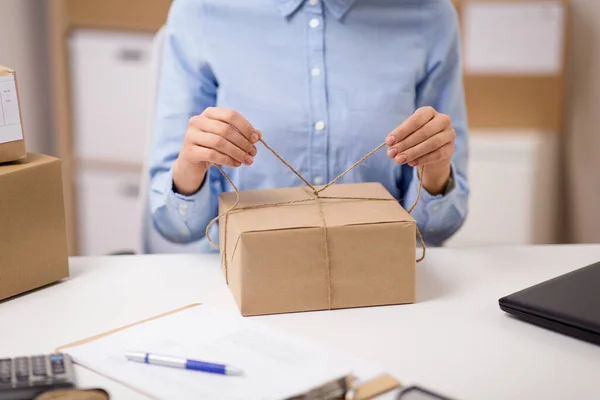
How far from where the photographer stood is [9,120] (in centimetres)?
103

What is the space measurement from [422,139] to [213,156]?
284 millimetres

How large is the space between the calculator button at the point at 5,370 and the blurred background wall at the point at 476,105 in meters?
1.78

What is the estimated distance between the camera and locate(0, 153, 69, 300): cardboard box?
101 cm

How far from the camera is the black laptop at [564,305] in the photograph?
35.6 inches

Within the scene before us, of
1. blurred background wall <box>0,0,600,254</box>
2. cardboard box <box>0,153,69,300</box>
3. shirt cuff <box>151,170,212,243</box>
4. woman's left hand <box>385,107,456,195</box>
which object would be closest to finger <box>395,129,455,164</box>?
woman's left hand <box>385,107,456,195</box>

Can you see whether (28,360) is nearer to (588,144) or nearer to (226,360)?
(226,360)

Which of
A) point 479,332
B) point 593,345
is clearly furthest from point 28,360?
point 593,345

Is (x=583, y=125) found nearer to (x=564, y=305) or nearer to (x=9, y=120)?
(x=564, y=305)

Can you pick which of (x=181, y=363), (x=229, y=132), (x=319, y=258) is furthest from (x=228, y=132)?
(x=181, y=363)

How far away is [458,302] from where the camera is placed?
1.02 metres

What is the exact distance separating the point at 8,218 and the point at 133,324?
22cm

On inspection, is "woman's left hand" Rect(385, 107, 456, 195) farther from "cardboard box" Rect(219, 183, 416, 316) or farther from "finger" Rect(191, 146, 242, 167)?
"finger" Rect(191, 146, 242, 167)

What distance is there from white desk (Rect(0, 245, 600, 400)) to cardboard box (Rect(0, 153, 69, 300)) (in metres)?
0.03

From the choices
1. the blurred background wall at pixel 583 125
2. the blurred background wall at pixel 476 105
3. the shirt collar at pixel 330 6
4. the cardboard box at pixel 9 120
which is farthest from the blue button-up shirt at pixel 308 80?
the blurred background wall at pixel 583 125
